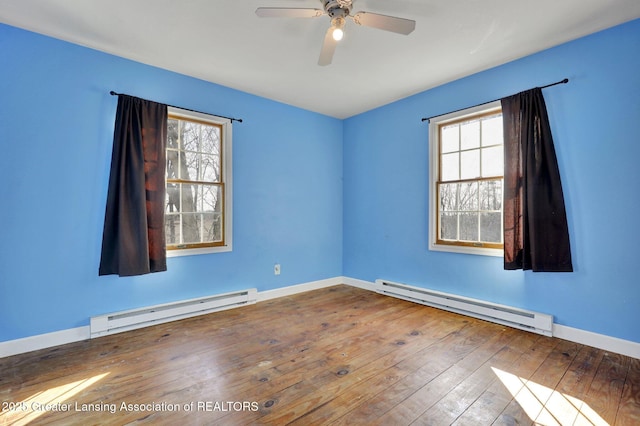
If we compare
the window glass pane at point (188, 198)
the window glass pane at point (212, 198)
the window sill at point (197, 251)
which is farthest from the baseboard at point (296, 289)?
the window glass pane at point (188, 198)

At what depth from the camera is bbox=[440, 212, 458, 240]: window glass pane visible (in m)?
3.54

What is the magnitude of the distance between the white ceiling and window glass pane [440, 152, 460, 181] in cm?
89

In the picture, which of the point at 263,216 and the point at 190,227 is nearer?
the point at 190,227

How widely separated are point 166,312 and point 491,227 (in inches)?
141

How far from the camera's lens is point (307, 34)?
2521 millimetres

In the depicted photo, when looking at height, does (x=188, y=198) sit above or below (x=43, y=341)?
above

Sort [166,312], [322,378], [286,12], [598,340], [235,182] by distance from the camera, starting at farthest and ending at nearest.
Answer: [235,182], [166,312], [598,340], [322,378], [286,12]

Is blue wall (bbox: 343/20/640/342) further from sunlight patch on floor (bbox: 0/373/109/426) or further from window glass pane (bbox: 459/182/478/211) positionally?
sunlight patch on floor (bbox: 0/373/109/426)

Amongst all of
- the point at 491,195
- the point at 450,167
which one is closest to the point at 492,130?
the point at 450,167

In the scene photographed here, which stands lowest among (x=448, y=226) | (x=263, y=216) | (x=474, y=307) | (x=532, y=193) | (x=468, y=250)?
(x=474, y=307)

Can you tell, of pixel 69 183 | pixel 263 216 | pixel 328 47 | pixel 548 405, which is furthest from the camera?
pixel 263 216

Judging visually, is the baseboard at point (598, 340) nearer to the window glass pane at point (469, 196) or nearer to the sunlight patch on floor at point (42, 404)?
the window glass pane at point (469, 196)

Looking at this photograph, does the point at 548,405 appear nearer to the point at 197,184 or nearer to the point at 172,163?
the point at 197,184

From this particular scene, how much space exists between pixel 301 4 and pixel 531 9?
5.63 feet
